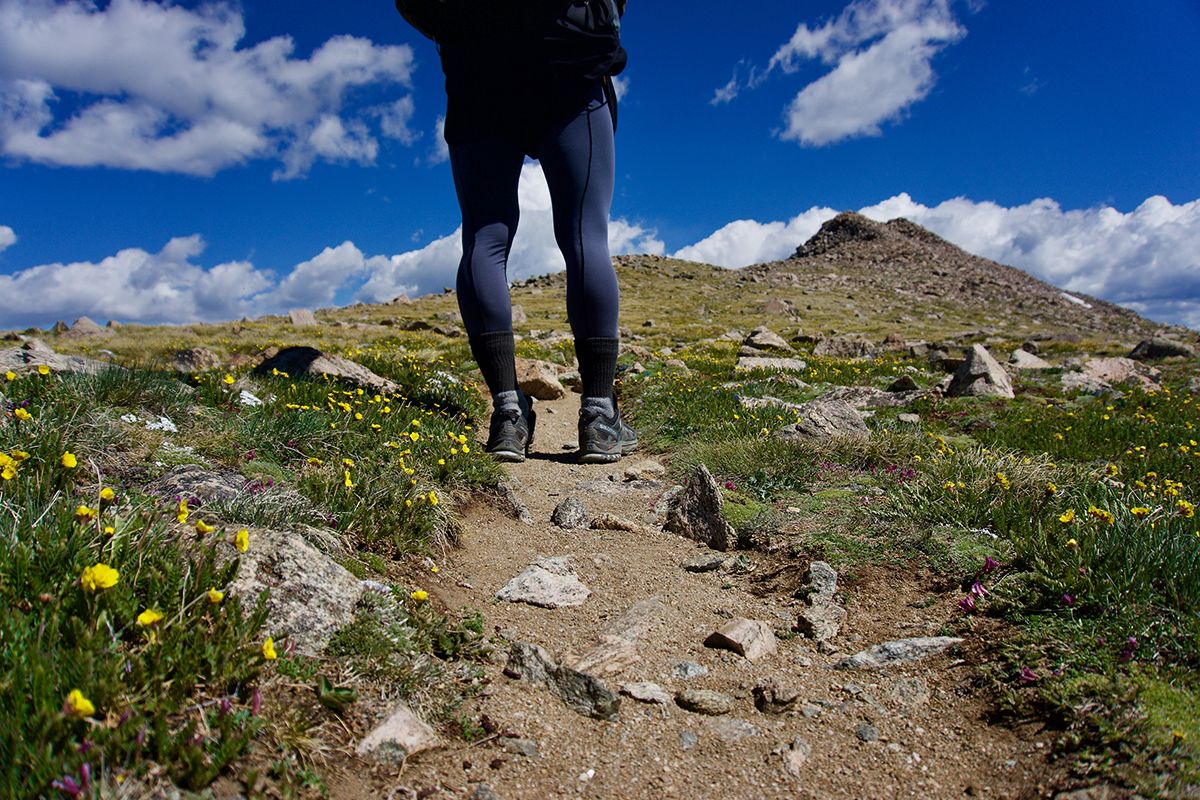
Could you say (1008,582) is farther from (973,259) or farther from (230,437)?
(973,259)

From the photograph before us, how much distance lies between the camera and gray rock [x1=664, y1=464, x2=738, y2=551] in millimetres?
3396

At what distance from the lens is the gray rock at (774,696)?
79.7 inches

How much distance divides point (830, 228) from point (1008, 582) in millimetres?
105623

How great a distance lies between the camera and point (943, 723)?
1.89 meters

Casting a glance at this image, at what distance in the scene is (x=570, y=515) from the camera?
3.64 meters

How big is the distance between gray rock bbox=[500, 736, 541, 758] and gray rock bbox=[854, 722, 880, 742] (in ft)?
2.91

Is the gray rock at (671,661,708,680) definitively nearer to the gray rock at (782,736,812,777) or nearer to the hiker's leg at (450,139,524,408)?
the gray rock at (782,736,812,777)

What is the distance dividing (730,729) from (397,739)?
92 cm

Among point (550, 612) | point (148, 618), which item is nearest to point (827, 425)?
point (550, 612)

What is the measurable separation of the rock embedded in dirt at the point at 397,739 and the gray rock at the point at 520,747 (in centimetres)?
17

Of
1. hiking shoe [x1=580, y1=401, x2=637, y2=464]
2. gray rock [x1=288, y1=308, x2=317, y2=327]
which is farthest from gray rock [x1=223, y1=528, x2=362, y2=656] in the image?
gray rock [x1=288, y1=308, x2=317, y2=327]

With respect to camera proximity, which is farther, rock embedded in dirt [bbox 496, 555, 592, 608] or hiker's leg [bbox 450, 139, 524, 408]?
hiker's leg [bbox 450, 139, 524, 408]

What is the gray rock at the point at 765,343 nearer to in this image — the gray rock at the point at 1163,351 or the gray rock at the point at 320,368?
the gray rock at the point at 1163,351

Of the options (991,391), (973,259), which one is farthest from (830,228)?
(991,391)
